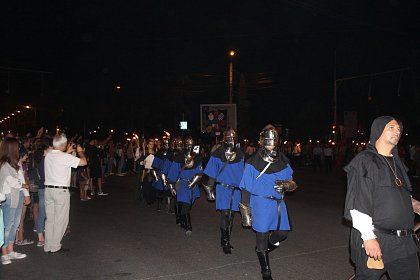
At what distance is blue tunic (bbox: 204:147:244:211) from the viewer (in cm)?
801

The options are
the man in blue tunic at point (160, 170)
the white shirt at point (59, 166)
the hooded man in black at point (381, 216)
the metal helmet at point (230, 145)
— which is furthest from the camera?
the man in blue tunic at point (160, 170)

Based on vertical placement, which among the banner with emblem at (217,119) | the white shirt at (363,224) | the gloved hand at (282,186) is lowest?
the white shirt at (363,224)

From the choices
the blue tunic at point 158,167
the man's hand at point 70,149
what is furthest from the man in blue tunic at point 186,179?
the man's hand at point 70,149

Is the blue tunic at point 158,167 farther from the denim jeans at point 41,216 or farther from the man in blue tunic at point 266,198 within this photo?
the man in blue tunic at point 266,198

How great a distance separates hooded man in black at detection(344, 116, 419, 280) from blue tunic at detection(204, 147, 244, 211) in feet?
13.1

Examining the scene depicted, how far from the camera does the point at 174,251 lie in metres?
7.86

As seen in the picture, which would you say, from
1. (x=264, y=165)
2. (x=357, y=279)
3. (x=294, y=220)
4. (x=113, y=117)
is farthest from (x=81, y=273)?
(x=113, y=117)

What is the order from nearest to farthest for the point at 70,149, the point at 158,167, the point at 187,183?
the point at 70,149 → the point at 187,183 → the point at 158,167

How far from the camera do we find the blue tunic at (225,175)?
801 centimetres

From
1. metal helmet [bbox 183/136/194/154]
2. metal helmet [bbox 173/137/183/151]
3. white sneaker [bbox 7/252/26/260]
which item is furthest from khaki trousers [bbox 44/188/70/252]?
metal helmet [bbox 173/137/183/151]

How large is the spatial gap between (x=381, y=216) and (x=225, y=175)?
4.34 meters

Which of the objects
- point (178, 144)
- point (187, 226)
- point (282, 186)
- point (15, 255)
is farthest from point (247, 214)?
point (178, 144)

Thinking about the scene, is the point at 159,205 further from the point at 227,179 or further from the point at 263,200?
the point at 263,200

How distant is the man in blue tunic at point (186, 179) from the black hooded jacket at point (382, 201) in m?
5.46
